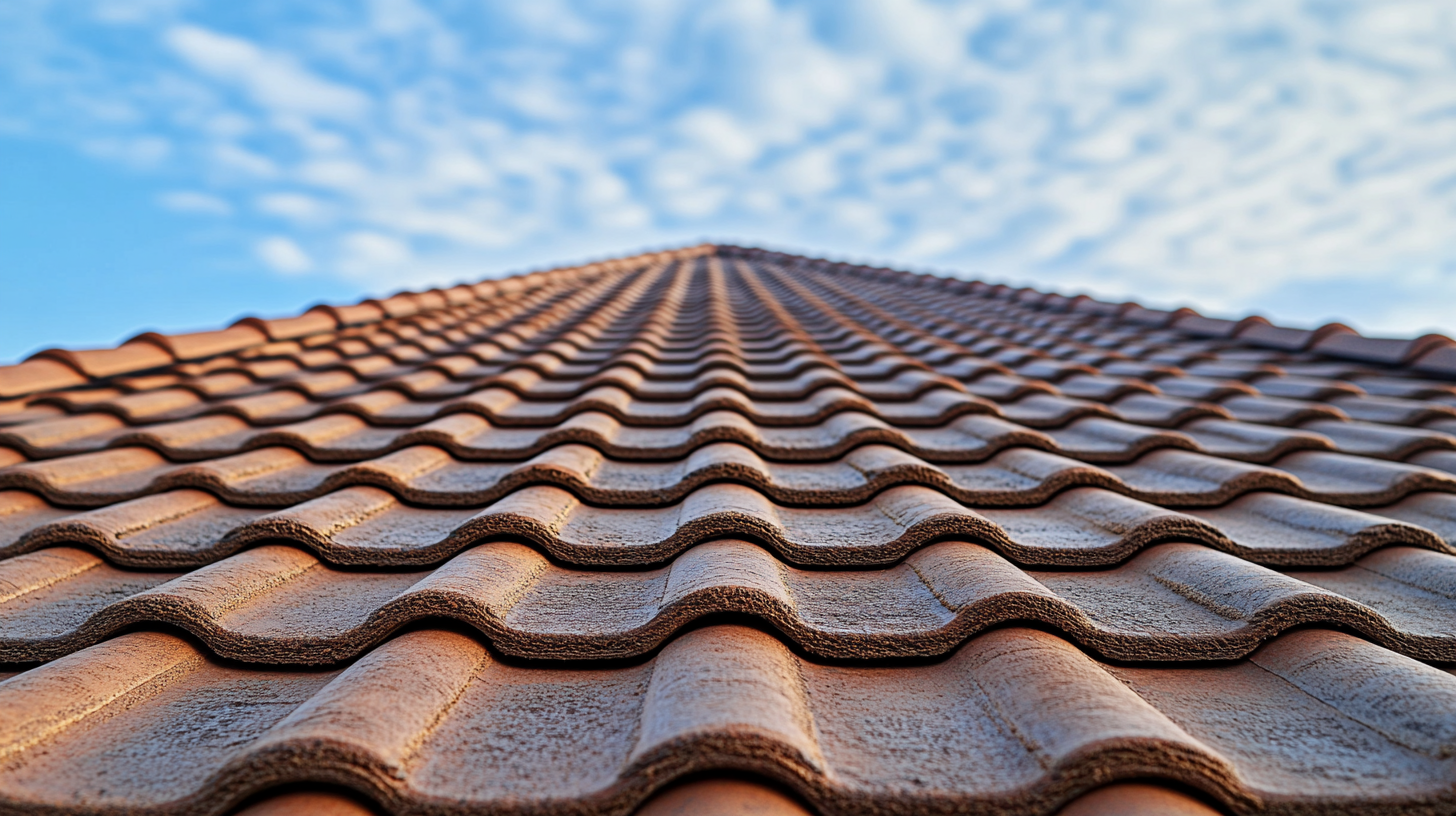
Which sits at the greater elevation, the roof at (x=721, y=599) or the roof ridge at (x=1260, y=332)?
the roof ridge at (x=1260, y=332)

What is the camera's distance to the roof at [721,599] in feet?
2.73

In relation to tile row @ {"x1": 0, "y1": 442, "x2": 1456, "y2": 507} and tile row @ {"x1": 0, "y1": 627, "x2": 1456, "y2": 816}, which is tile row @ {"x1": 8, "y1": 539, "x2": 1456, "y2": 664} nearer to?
tile row @ {"x1": 0, "y1": 627, "x2": 1456, "y2": 816}

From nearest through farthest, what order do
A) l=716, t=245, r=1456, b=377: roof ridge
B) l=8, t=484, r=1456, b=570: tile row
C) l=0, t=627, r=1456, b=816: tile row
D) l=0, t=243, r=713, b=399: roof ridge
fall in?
l=0, t=627, r=1456, b=816: tile row < l=8, t=484, r=1456, b=570: tile row < l=0, t=243, r=713, b=399: roof ridge < l=716, t=245, r=1456, b=377: roof ridge

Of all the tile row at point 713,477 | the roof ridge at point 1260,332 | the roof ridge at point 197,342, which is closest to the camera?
the tile row at point 713,477

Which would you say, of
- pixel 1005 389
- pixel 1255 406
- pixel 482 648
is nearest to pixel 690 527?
pixel 482 648

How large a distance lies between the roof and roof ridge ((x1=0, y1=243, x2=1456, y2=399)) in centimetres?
13

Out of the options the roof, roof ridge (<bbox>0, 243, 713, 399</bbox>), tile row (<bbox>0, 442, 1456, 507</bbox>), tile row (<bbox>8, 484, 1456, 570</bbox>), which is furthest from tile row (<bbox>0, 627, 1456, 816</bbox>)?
roof ridge (<bbox>0, 243, 713, 399</bbox>)

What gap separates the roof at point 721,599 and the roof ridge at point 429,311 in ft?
0.42

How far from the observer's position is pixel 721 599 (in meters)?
1.07

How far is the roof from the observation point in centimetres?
83

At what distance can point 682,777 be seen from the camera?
0.81m

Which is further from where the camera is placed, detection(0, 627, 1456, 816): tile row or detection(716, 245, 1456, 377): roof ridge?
detection(716, 245, 1456, 377): roof ridge

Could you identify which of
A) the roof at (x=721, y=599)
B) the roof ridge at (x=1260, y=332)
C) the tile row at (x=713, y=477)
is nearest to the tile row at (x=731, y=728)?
the roof at (x=721, y=599)

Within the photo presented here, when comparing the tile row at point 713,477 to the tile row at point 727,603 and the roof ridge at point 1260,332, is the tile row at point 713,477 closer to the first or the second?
the tile row at point 727,603
